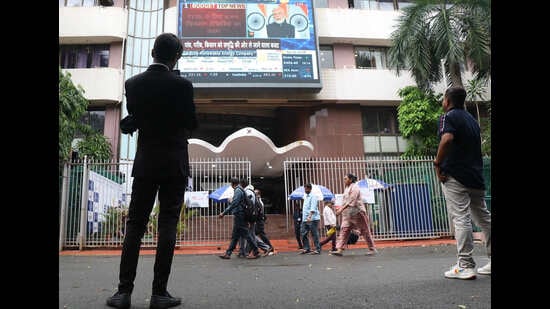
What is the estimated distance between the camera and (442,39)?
1390 centimetres

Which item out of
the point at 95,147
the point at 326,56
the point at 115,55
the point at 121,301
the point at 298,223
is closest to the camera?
the point at 121,301

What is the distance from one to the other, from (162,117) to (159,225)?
73cm

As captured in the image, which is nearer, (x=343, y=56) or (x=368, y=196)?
(x=368, y=196)

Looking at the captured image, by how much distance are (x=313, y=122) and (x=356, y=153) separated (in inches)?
93.3

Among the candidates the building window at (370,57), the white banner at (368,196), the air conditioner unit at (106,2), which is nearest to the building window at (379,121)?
the building window at (370,57)

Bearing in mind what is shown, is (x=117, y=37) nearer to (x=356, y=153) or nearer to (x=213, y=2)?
(x=213, y=2)

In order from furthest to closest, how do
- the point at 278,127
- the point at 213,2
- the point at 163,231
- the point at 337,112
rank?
the point at 278,127, the point at 337,112, the point at 213,2, the point at 163,231

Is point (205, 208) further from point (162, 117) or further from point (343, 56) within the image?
point (343, 56)

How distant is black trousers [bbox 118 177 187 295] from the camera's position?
8.35 ft

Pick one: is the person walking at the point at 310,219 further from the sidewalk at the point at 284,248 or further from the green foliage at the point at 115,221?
the green foliage at the point at 115,221

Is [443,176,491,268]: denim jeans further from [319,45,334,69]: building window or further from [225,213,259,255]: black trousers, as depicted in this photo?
[319,45,334,69]: building window

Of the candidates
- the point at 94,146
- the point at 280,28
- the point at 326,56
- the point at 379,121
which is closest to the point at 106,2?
the point at 94,146

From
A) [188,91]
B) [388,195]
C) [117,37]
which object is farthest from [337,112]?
[188,91]

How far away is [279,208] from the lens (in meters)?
18.2
